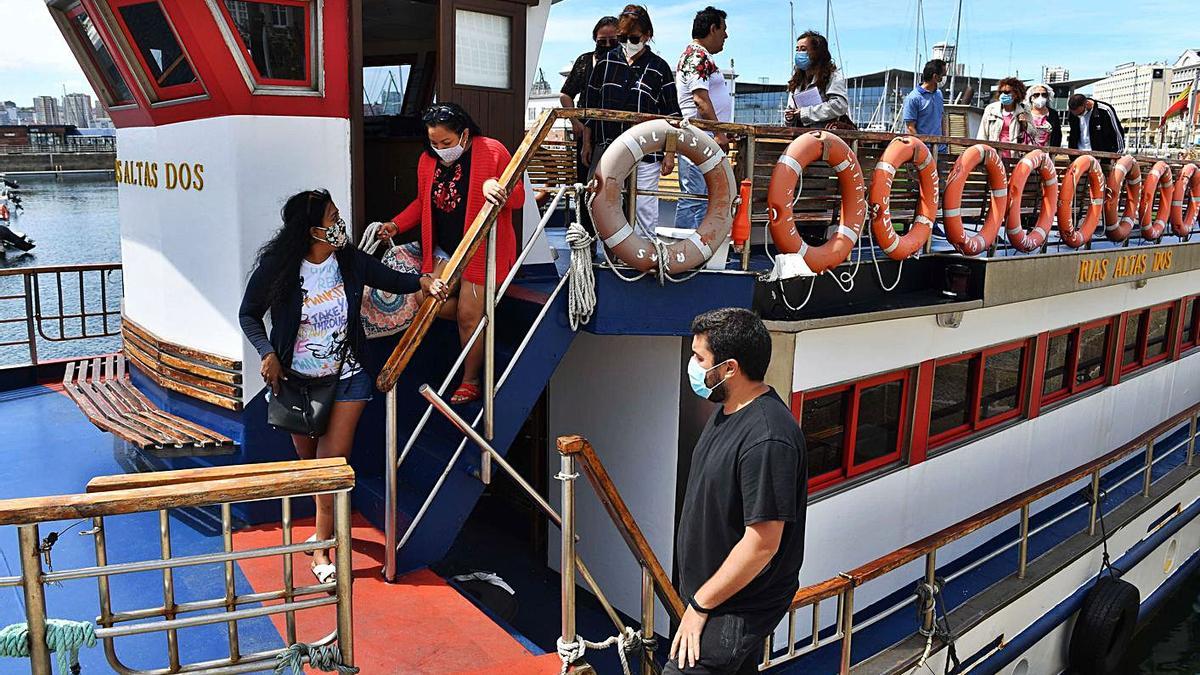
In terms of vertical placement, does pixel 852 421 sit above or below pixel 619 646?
above

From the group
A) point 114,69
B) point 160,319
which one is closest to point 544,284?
point 160,319

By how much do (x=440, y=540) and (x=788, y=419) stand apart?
98.1 inches

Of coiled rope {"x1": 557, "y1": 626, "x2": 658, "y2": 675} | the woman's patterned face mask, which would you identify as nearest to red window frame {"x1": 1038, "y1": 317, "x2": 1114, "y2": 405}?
coiled rope {"x1": 557, "y1": 626, "x2": 658, "y2": 675}

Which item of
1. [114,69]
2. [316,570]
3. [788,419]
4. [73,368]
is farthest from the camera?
[73,368]

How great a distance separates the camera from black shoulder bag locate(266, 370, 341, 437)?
436cm

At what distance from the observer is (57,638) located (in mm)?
2656

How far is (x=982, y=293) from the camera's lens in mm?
6004

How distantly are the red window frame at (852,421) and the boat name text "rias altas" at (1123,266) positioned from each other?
2.07 m

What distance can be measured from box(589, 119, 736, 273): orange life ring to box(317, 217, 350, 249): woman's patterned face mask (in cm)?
120

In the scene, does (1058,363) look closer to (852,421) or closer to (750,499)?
(852,421)

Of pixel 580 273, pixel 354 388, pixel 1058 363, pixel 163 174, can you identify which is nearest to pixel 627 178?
pixel 580 273

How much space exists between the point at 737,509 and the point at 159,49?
14.2ft

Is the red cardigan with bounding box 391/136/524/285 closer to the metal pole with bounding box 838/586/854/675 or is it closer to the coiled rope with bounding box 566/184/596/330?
the coiled rope with bounding box 566/184/596/330

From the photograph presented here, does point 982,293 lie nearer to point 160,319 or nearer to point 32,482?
point 160,319
